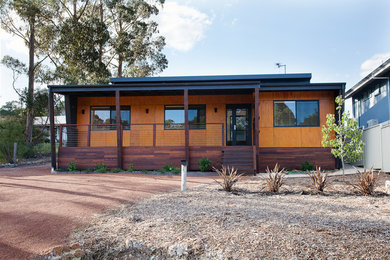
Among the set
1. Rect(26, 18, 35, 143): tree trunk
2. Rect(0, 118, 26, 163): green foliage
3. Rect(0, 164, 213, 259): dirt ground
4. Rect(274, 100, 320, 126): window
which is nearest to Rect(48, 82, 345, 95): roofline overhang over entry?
Rect(274, 100, 320, 126): window

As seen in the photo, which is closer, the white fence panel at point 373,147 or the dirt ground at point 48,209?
the dirt ground at point 48,209

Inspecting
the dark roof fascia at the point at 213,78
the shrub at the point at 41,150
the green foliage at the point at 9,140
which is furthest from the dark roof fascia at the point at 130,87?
the shrub at the point at 41,150

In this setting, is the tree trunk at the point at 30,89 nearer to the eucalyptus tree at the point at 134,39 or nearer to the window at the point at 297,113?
the eucalyptus tree at the point at 134,39

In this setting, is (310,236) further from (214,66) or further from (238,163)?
(214,66)

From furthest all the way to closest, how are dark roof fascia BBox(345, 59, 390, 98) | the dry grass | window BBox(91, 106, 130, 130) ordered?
window BBox(91, 106, 130, 130), dark roof fascia BBox(345, 59, 390, 98), the dry grass

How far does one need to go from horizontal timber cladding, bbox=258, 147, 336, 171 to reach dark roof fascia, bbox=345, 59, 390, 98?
166 inches

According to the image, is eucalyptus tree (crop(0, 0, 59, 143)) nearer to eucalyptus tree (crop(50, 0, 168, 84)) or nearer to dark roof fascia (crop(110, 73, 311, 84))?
eucalyptus tree (crop(50, 0, 168, 84))

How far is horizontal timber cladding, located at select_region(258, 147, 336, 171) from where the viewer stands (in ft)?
36.4

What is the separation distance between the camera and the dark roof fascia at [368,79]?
38.1 ft

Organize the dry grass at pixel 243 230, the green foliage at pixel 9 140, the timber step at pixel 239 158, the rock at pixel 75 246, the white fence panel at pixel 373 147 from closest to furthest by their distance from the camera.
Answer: the dry grass at pixel 243 230, the rock at pixel 75 246, the white fence panel at pixel 373 147, the timber step at pixel 239 158, the green foliage at pixel 9 140

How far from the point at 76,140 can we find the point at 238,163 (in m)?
7.20

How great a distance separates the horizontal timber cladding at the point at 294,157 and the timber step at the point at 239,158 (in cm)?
85

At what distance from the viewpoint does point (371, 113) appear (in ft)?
48.1

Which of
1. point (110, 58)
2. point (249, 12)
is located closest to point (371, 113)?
point (249, 12)
